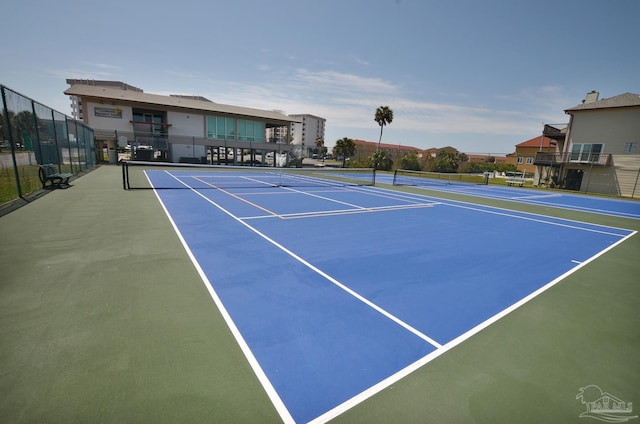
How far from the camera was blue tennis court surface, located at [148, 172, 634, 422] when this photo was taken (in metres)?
3.56

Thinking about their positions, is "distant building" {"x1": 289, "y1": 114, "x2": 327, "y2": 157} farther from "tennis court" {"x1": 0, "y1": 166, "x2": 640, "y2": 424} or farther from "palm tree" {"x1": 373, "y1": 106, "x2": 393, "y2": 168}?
"tennis court" {"x1": 0, "y1": 166, "x2": 640, "y2": 424}

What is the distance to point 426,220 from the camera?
12.4 metres

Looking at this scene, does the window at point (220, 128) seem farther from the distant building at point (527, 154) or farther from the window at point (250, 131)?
the distant building at point (527, 154)

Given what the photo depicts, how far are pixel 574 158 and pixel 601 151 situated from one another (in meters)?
2.32

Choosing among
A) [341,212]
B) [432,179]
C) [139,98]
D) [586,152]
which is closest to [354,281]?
[341,212]

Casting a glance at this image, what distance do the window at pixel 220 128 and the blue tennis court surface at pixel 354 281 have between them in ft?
122

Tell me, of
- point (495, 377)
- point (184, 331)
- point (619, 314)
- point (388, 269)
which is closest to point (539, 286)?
point (619, 314)

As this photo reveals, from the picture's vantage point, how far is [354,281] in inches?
236

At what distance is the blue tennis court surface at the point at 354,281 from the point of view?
3.56 metres

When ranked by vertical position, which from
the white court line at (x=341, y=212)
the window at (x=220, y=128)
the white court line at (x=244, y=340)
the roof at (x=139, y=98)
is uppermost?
the roof at (x=139, y=98)

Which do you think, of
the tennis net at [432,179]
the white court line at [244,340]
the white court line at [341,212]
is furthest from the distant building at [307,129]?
the white court line at [244,340]

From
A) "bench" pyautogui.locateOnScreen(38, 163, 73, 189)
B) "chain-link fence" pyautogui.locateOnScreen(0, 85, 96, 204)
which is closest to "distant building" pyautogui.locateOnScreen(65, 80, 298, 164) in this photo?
"chain-link fence" pyautogui.locateOnScreen(0, 85, 96, 204)

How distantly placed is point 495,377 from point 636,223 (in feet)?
57.9

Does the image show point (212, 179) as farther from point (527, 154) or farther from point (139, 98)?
point (527, 154)
